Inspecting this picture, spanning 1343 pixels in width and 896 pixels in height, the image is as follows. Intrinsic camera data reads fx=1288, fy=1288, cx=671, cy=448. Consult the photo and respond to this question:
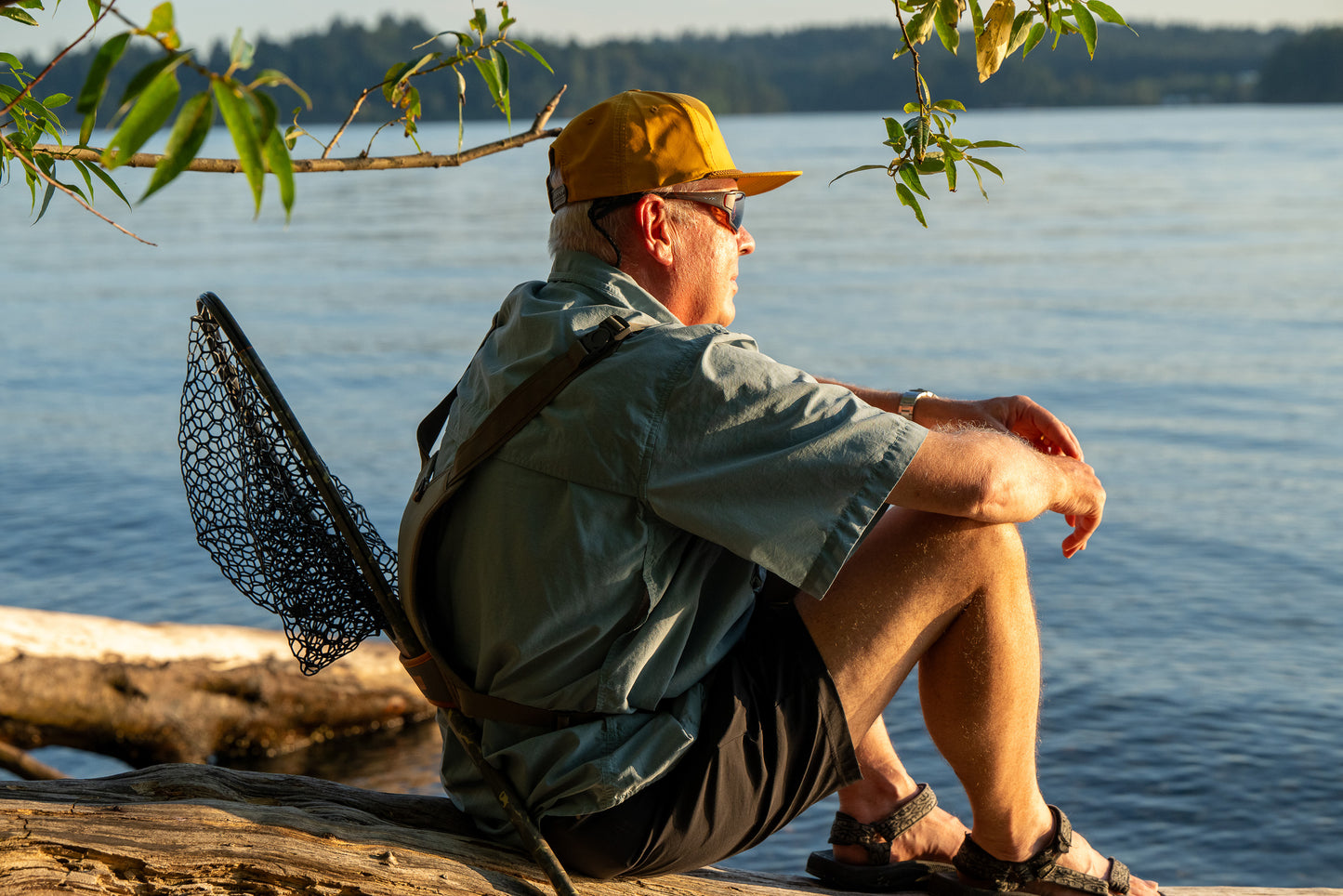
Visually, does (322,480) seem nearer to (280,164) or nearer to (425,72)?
(425,72)

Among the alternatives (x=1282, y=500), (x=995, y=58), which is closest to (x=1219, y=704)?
(x=1282, y=500)

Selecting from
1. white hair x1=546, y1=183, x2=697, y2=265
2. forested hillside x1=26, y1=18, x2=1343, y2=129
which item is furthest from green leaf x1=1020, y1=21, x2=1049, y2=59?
forested hillside x1=26, y1=18, x2=1343, y2=129

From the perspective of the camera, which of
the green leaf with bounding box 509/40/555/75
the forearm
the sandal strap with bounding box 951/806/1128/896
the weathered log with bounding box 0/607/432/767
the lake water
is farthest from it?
the lake water

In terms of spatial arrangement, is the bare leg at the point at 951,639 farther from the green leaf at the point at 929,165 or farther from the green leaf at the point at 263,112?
the green leaf at the point at 263,112

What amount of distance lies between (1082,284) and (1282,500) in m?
13.6

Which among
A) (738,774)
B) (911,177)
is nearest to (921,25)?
(911,177)

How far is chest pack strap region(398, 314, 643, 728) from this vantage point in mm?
2295

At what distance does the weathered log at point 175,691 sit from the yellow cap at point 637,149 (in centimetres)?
394

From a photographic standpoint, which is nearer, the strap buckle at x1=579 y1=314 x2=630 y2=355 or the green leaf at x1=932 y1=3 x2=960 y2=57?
the strap buckle at x1=579 y1=314 x2=630 y2=355

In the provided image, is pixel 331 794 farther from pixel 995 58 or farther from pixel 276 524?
pixel 995 58

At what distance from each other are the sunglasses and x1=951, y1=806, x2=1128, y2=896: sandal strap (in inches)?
58.3

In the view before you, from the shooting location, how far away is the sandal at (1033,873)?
2838mm

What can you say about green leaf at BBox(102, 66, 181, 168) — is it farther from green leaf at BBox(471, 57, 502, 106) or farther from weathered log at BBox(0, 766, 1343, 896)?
weathered log at BBox(0, 766, 1343, 896)

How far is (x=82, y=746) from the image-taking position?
571 centimetres
